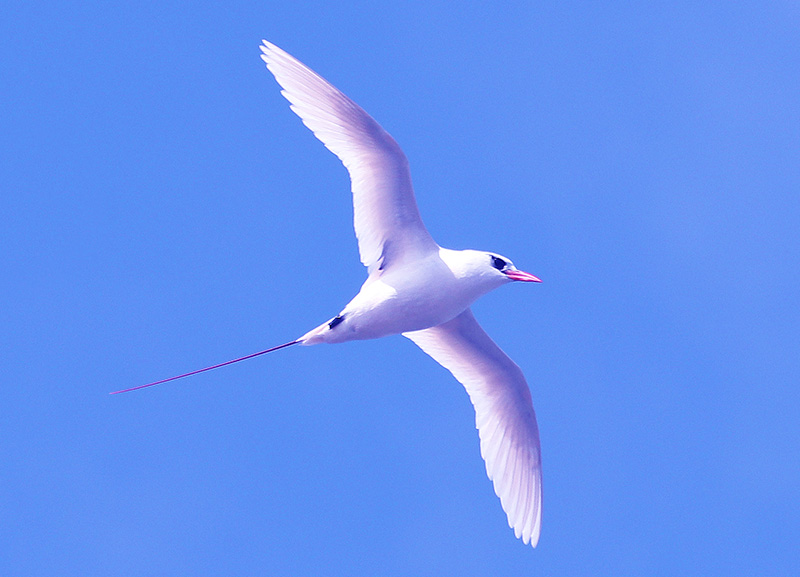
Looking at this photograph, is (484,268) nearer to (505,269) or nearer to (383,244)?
(505,269)

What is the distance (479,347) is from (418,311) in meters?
1.85

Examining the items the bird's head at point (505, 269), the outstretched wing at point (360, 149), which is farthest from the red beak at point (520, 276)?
the outstretched wing at point (360, 149)

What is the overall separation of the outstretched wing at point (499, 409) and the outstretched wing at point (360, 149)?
1899 mm

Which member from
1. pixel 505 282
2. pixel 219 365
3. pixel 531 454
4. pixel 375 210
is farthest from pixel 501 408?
pixel 219 365

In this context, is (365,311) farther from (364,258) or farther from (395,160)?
(395,160)

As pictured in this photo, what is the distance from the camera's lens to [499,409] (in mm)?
15016

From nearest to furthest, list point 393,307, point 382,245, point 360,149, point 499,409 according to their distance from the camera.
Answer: point 393,307
point 360,149
point 382,245
point 499,409

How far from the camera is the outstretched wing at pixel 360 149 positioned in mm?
13156

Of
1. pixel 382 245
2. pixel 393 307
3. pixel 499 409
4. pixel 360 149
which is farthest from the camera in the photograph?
pixel 499 409

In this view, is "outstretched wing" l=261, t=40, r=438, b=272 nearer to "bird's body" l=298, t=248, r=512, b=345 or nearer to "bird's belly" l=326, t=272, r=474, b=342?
"bird's body" l=298, t=248, r=512, b=345

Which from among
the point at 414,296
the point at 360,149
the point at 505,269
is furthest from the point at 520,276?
the point at 360,149

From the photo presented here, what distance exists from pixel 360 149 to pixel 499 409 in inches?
169

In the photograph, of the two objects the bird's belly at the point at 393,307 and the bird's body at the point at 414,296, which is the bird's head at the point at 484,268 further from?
the bird's belly at the point at 393,307

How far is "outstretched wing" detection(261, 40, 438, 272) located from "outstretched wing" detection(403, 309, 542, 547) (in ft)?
6.23
